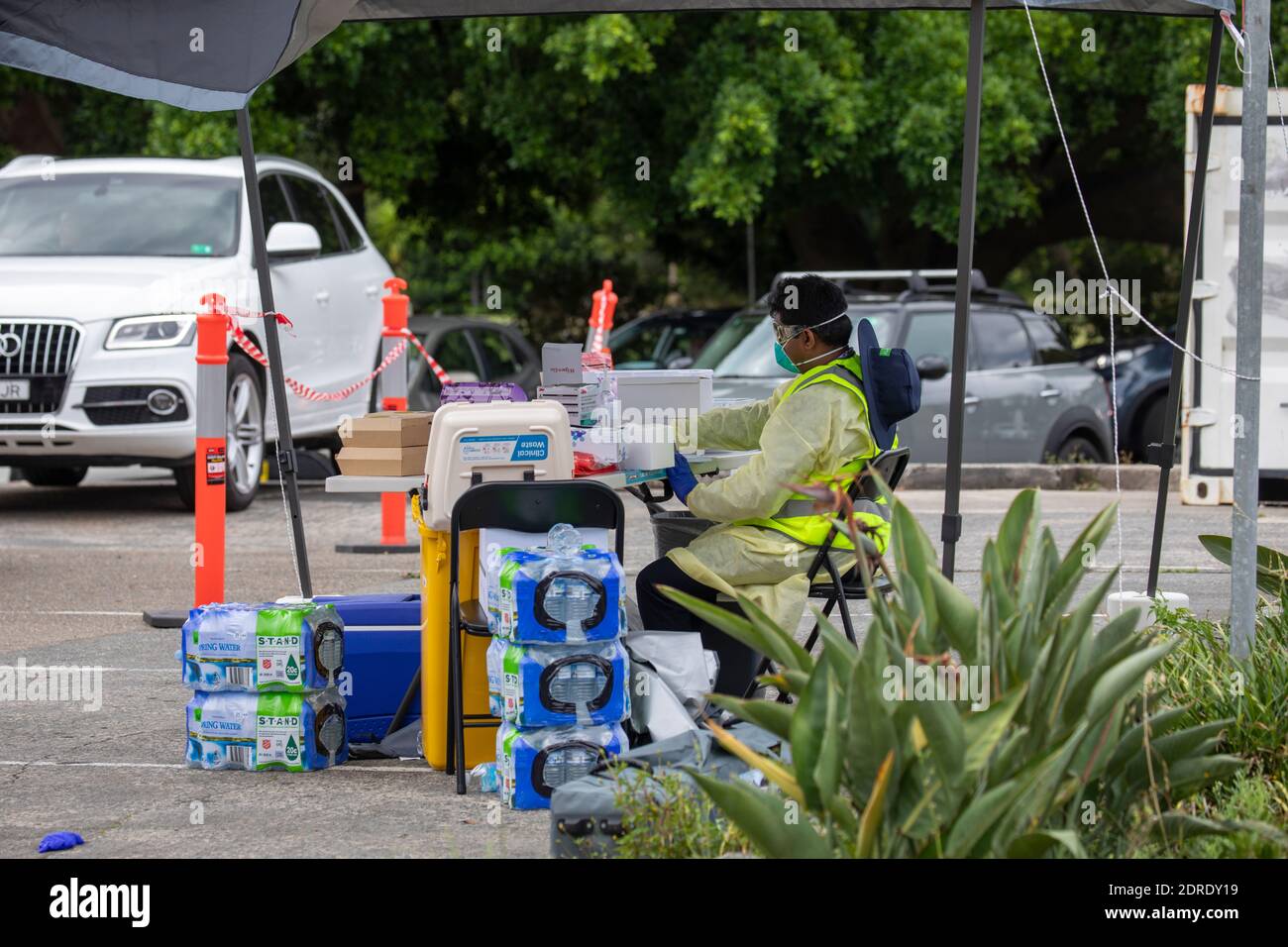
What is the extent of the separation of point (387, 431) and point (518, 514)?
56 centimetres

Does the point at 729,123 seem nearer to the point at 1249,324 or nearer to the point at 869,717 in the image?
the point at 1249,324

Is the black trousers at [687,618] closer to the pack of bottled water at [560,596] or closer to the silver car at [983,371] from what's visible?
the pack of bottled water at [560,596]

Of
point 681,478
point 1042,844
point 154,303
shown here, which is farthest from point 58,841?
point 154,303

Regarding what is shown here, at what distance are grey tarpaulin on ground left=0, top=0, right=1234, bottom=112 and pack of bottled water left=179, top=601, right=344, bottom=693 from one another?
181 centimetres

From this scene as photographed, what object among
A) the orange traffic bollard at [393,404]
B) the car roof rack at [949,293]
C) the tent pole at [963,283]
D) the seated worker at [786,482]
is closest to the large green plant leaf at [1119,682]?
the seated worker at [786,482]

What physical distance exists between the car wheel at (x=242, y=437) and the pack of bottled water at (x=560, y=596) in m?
6.53

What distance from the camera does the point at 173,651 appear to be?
7.82m

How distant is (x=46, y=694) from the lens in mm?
6844

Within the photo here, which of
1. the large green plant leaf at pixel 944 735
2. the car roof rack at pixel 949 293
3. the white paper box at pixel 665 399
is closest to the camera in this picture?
the large green plant leaf at pixel 944 735

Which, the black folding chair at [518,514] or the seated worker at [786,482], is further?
the seated worker at [786,482]

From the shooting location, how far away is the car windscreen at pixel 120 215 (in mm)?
11984

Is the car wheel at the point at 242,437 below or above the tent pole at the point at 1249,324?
below
